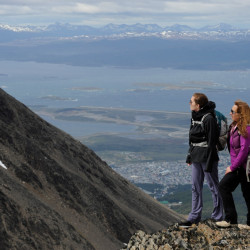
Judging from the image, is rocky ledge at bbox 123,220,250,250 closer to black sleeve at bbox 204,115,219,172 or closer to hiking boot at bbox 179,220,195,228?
hiking boot at bbox 179,220,195,228

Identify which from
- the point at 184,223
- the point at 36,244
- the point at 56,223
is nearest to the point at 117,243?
the point at 56,223

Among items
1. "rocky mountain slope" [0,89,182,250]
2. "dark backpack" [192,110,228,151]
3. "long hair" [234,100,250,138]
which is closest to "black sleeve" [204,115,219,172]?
"dark backpack" [192,110,228,151]

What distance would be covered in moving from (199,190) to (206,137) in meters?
1.66

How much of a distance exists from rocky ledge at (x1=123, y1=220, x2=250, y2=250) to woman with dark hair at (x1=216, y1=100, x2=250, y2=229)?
0.38 m

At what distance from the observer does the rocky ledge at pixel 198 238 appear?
14797mm

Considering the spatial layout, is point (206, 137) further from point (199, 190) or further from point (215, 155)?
point (199, 190)

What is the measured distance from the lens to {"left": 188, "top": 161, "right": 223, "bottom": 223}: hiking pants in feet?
53.6

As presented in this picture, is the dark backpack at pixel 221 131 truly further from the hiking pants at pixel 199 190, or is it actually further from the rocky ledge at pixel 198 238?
the rocky ledge at pixel 198 238

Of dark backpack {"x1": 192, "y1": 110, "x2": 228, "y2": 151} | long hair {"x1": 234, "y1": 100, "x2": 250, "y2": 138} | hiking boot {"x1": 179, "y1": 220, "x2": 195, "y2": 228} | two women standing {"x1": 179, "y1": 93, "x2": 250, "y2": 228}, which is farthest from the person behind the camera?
dark backpack {"x1": 192, "y1": 110, "x2": 228, "y2": 151}

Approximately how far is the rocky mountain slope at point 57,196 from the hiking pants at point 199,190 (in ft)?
72.4

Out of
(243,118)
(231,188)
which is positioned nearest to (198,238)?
(231,188)

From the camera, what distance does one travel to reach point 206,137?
1612 cm

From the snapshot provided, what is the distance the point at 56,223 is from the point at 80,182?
12853 millimetres

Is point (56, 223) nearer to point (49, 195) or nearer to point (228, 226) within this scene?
point (49, 195)
